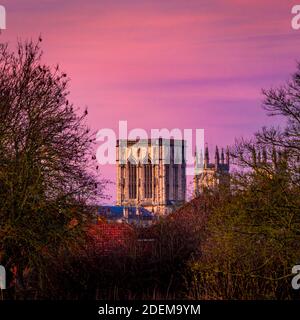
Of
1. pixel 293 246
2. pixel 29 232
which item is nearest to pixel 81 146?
pixel 29 232

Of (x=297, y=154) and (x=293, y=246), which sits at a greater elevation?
(x=297, y=154)

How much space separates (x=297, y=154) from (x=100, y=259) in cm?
1256

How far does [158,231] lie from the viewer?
39875mm

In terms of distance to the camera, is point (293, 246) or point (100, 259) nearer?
point (293, 246)

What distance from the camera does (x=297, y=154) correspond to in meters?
24.5

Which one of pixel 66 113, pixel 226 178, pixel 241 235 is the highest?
pixel 66 113
